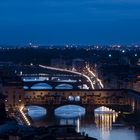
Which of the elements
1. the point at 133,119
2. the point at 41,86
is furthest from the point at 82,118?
the point at 41,86

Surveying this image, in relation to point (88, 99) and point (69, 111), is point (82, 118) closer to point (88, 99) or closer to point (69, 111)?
point (69, 111)

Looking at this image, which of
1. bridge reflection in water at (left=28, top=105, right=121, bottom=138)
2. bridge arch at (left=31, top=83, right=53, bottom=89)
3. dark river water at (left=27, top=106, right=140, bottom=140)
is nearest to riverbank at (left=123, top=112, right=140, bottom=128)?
dark river water at (left=27, top=106, right=140, bottom=140)

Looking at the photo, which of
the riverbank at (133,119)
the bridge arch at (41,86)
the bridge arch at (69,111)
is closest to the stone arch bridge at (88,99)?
the bridge arch at (69,111)

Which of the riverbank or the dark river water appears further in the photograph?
the riverbank

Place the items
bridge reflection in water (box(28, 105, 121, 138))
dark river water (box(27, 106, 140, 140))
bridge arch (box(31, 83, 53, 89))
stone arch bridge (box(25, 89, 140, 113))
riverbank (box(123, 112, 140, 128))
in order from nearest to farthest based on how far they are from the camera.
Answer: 1. dark river water (box(27, 106, 140, 140))
2. bridge reflection in water (box(28, 105, 121, 138))
3. riverbank (box(123, 112, 140, 128))
4. stone arch bridge (box(25, 89, 140, 113))
5. bridge arch (box(31, 83, 53, 89))

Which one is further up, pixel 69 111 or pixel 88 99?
pixel 88 99

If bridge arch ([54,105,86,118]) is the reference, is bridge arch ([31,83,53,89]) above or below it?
above

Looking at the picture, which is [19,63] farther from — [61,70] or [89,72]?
[89,72]

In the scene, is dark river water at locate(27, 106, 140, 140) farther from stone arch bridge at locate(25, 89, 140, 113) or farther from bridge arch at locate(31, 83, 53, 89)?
bridge arch at locate(31, 83, 53, 89)

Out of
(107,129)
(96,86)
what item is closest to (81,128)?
(107,129)
